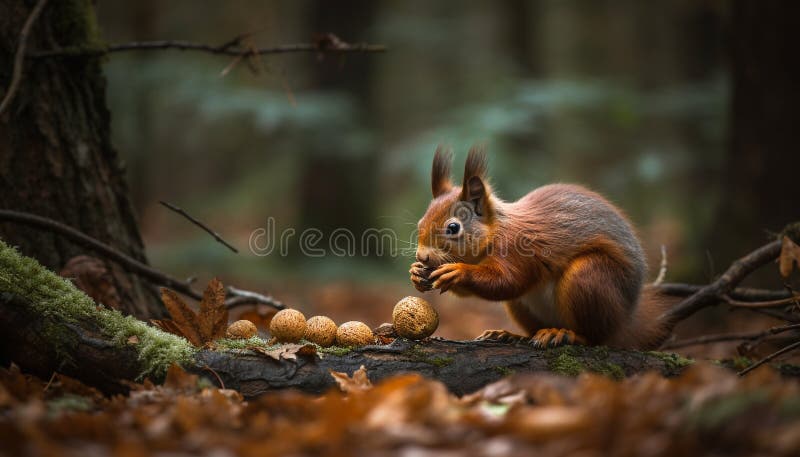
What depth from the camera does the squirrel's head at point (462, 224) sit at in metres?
2.71

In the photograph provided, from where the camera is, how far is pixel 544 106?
756cm

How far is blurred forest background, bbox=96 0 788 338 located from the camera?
671cm

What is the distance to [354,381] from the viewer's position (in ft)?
6.63

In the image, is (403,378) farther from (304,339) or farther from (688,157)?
(688,157)

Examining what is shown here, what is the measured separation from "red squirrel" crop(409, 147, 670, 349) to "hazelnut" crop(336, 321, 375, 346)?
1.00ft

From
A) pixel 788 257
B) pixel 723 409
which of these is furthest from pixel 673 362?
pixel 723 409

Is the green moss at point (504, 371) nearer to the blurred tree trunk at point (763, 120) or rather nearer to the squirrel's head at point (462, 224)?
the squirrel's head at point (462, 224)

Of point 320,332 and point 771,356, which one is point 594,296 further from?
point 320,332

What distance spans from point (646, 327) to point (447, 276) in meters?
1.12

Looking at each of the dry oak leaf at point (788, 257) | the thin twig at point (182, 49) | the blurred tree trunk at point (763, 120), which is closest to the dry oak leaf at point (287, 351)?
the thin twig at point (182, 49)

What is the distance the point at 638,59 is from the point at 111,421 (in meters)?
16.3

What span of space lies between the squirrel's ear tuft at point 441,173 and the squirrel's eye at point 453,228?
0.32 m

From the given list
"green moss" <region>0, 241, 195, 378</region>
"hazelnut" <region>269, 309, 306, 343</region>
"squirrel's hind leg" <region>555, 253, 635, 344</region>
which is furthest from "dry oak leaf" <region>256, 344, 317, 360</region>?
"squirrel's hind leg" <region>555, 253, 635, 344</region>

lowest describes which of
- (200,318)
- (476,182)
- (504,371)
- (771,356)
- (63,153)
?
(771,356)
